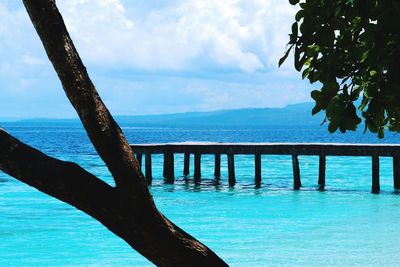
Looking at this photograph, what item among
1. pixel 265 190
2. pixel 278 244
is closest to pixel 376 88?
pixel 278 244

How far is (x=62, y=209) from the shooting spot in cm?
2527

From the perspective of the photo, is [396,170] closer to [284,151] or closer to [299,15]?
[284,151]

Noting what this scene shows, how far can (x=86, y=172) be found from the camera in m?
4.14

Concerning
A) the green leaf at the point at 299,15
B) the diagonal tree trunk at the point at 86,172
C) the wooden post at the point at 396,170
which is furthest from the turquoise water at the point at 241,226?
the green leaf at the point at 299,15

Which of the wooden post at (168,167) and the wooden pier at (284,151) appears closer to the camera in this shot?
the wooden pier at (284,151)

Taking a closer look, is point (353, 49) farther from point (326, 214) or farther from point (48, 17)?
point (326, 214)

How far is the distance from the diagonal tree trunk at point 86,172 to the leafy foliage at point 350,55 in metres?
1.02

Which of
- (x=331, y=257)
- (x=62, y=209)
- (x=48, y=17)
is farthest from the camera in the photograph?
(x=62, y=209)

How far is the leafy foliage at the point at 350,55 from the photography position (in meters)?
3.56

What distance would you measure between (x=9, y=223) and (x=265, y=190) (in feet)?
36.2

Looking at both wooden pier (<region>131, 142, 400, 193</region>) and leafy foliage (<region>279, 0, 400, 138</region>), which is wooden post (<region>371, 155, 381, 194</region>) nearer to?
wooden pier (<region>131, 142, 400, 193</region>)

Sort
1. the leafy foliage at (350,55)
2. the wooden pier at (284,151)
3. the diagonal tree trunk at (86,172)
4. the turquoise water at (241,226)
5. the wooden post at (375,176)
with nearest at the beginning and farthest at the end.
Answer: the leafy foliage at (350,55)
the diagonal tree trunk at (86,172)
the turquoise water at (241,226)
the wooden pier at (284,151)
the wooden post at (375,176)

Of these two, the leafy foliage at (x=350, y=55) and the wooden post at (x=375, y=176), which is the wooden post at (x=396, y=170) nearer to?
the wooden post at (x=375, y=176)

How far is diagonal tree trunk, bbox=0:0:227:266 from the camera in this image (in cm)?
405
